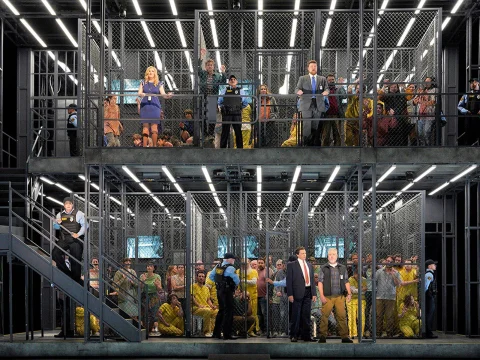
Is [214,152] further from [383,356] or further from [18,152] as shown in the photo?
[18,152]

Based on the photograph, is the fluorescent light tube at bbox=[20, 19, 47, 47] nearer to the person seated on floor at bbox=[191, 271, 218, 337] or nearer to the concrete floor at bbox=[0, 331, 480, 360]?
the person seated on floor at bbox=[191, 271, 218, 337]

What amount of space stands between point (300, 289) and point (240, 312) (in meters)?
2.18

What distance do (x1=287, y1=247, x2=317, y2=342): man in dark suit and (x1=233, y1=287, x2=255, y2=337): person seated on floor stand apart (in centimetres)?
149

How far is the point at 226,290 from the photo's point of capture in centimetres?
2022

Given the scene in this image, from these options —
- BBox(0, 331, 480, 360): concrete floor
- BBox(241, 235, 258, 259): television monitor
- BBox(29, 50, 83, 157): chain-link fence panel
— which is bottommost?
BBox(0, 331, 480, 360): concrete floor

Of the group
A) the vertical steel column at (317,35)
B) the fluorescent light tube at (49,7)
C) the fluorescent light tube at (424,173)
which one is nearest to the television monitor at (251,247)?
the fluorescent light tube at (424,173)

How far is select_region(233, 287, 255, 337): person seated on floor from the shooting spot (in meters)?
21.3

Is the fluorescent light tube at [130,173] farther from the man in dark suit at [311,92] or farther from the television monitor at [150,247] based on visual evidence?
the man in dark suit at [311,92]

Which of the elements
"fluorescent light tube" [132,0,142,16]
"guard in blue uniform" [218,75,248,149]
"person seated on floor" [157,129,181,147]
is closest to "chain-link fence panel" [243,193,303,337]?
"guard in blue uniform" [218,75,248,149]

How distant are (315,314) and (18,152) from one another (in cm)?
1065

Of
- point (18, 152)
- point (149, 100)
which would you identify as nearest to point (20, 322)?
point (18, 152)

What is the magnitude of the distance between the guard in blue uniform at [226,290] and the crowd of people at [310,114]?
2.48m

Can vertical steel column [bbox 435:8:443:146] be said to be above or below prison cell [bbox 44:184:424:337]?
above

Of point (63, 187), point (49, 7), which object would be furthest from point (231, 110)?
point (63, 187)
